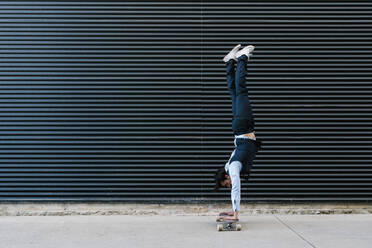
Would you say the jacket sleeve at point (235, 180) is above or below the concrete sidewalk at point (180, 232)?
above

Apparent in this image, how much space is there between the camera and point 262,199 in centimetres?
750

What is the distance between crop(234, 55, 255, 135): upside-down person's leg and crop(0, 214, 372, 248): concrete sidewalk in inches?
56.4

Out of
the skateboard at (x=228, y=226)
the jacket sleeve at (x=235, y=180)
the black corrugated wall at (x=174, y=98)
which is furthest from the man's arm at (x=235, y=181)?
the black corrugated wall at (x=174, y=98)

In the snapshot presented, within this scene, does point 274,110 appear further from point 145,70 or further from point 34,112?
point 34,112

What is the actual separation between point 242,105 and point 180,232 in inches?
76.1

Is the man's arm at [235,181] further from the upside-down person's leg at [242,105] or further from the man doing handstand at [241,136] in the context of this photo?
the upside-down person's leg at [242,105]

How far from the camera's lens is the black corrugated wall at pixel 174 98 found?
7.52m

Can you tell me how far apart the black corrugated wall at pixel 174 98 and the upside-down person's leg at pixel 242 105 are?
1.45 m

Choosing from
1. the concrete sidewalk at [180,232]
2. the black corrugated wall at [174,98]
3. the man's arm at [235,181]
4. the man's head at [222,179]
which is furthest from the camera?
the black corrugated wall at [174,98]

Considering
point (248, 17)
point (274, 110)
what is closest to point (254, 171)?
point (274, 110)

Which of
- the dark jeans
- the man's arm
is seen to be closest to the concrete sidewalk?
the man's arm

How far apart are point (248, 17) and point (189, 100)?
1.75 m

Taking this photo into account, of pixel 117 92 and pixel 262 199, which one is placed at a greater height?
pixel 117 92

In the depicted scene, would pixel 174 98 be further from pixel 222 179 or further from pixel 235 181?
pixel 235 181
